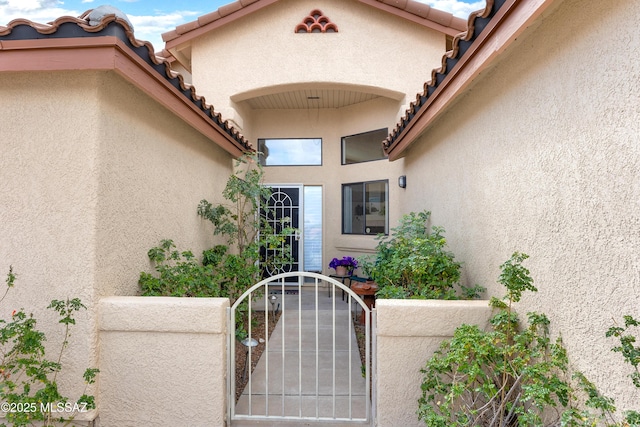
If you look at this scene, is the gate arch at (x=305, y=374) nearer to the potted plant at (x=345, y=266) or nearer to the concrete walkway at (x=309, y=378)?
the concrete walkway at (x=309, y=378)

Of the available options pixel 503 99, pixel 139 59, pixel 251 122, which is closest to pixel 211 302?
pixel 139 59

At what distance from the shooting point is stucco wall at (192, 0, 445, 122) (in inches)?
350

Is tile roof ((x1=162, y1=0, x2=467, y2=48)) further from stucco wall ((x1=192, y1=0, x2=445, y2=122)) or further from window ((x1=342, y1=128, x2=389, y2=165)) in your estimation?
window ((x1=342, y1=128, x2=389, y2=165))

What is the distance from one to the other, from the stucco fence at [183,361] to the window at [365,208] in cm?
673

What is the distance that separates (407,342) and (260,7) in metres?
8.48

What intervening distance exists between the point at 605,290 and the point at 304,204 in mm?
9352

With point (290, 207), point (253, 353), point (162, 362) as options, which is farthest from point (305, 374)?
point (290, 207)

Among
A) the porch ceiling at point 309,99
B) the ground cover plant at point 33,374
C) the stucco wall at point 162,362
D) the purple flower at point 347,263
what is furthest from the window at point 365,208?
the ground cover plant at point 33,374

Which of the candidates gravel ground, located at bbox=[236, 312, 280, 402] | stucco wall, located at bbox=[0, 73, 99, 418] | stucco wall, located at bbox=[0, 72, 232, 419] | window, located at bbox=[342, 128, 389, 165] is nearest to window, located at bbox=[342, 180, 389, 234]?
window, located at bbox=[342, 128, 389, 165]

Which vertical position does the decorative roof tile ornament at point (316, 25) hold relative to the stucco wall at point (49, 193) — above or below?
above

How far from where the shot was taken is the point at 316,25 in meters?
9.00

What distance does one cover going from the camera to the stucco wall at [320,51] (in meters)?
8.89

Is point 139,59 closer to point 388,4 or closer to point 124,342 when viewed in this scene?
point 124,342

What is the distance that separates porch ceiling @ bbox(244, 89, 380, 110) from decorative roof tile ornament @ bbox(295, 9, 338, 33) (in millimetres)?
1459
